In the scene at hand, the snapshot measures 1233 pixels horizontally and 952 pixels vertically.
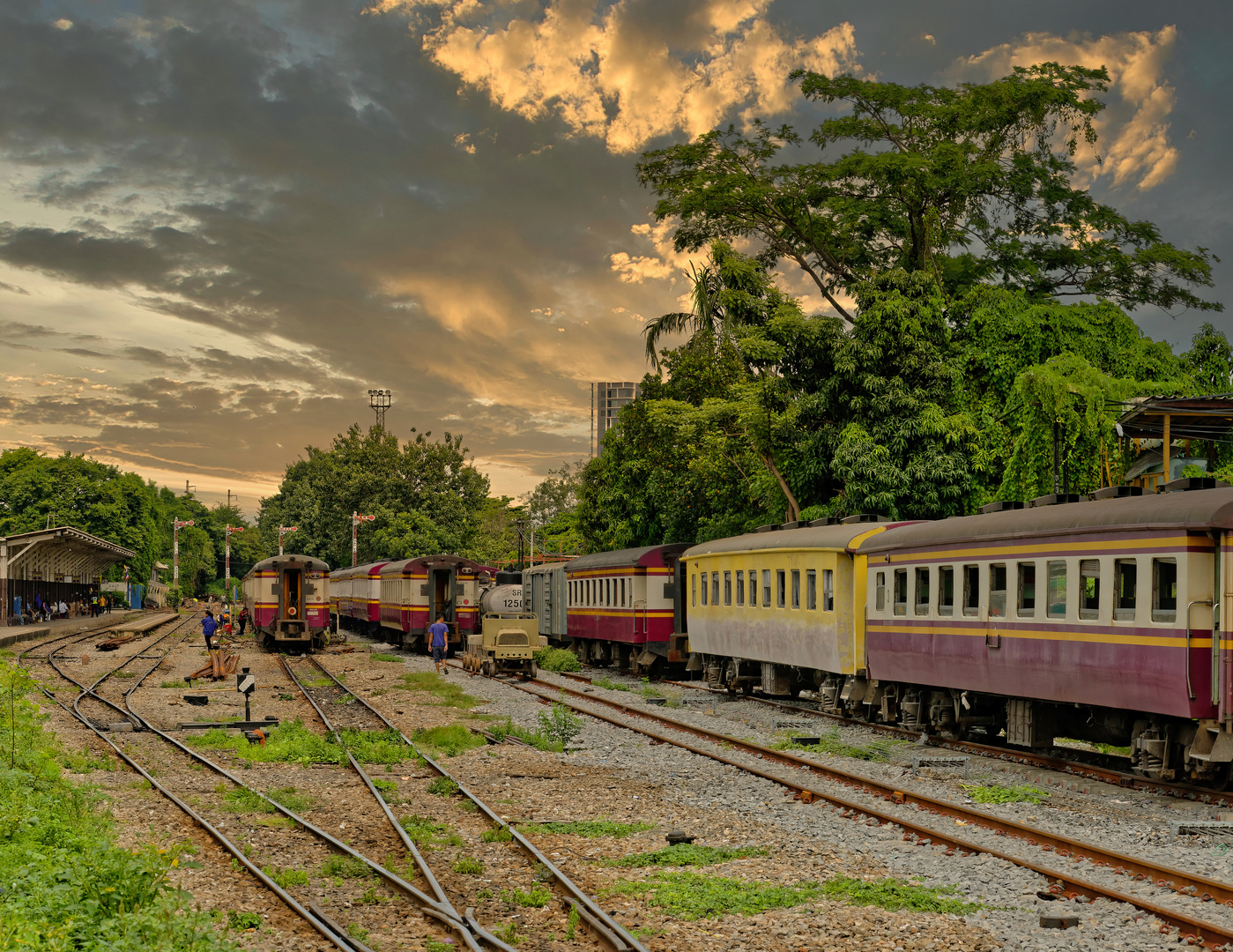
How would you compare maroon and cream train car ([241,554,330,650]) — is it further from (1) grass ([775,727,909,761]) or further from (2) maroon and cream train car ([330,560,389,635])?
(1) grass ([775,727,909,761])

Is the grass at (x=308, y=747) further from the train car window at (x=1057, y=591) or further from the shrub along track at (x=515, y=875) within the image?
the train car window at (x=1057, y=591)

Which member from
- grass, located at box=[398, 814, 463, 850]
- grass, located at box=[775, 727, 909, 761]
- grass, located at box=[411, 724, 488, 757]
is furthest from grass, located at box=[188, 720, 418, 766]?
grass, located at box=[775, 727, 909, 761]

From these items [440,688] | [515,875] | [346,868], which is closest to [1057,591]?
[515,875]

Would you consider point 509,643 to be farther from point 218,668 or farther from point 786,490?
point 786,490

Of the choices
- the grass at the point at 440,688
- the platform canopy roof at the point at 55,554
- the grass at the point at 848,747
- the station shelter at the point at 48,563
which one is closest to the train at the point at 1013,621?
the grass at the point at 848,747

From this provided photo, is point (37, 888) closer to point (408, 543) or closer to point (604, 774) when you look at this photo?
point (604, 774)

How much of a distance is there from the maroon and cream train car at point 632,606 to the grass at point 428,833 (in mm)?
18122

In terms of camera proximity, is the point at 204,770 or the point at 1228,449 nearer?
the point at 204,770

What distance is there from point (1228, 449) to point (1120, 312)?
626 centimetres

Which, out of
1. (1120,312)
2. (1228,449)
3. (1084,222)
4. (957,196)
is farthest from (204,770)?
(1084,222)

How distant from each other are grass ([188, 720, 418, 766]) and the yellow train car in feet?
24.6

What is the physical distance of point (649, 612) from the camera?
30.6 meters

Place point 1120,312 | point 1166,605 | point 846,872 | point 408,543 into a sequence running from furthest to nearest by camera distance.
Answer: point 408,543 → point 1120,312 → point 1166,605 → point 846,872

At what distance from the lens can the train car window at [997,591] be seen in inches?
606
